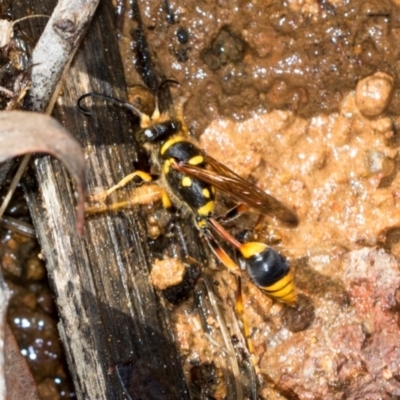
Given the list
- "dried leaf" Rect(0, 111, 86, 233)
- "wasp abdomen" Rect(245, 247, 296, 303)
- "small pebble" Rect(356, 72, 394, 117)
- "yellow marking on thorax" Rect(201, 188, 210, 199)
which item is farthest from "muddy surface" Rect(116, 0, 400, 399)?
"dried leaf" Rect(0, 111, 86, 233)

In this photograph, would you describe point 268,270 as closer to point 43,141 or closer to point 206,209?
point 206,209

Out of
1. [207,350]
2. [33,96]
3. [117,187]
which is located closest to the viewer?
[33,96]

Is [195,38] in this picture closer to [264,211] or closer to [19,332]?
[264,211]

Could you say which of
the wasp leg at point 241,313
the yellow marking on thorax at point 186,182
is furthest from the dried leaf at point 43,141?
the wasp leg at point 241,313

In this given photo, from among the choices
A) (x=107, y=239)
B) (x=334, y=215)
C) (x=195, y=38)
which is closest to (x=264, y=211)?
(x=334, y=215)

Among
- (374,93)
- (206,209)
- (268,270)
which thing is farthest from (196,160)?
(374,93)

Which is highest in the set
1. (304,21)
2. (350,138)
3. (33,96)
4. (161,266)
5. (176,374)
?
(304,21)
